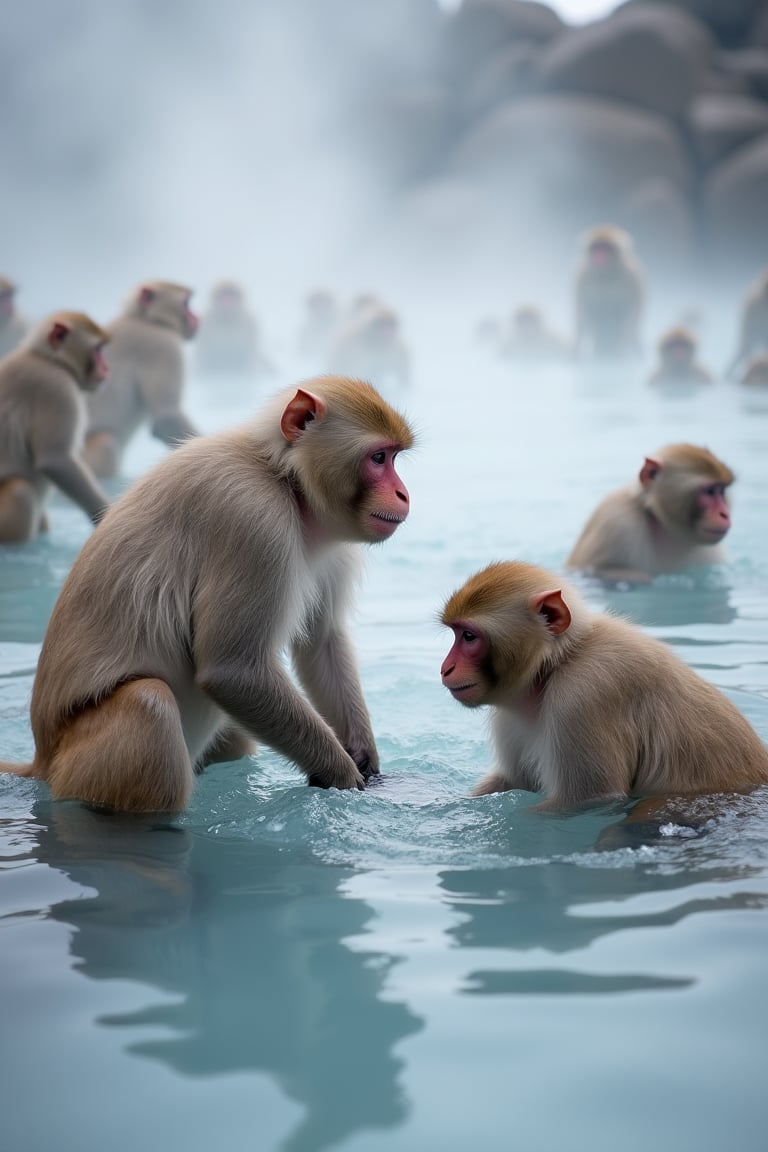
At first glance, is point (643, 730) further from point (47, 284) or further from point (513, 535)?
point (47, 284)

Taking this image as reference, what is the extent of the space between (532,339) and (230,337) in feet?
14.7

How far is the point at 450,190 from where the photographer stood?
91.6ft

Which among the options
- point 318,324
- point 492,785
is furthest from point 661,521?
point 318,324

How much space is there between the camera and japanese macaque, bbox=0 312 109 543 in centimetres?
645

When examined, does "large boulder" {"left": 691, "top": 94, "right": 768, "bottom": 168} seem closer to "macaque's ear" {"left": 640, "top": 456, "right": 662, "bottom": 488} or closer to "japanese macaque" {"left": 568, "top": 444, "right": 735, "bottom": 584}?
"japanese macaque" {"left": 568, "top": 444, "right": 735, "bottom": 584}

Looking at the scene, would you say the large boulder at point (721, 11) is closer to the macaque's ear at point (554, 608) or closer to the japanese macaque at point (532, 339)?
the japanese macaque at point (532, 339)

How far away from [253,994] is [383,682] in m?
2.54

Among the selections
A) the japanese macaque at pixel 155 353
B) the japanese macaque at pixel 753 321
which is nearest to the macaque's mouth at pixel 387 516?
the japanese macaque at pixel 155 353

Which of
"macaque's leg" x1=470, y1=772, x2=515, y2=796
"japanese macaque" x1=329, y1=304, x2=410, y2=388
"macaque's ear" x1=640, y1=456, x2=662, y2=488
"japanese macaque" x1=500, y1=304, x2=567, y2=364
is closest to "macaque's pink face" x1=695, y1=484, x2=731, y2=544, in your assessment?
"macaque's ear" x1=640, y1=456, x2=662, y2=488

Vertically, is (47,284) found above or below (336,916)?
above

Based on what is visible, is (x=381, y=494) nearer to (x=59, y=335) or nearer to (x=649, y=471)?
(x=649, y=471)

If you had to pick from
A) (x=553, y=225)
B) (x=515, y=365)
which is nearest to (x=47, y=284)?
(x=553, y=225)

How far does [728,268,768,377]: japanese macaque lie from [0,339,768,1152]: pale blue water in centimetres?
1217

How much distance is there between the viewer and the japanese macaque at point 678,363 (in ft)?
46.7
